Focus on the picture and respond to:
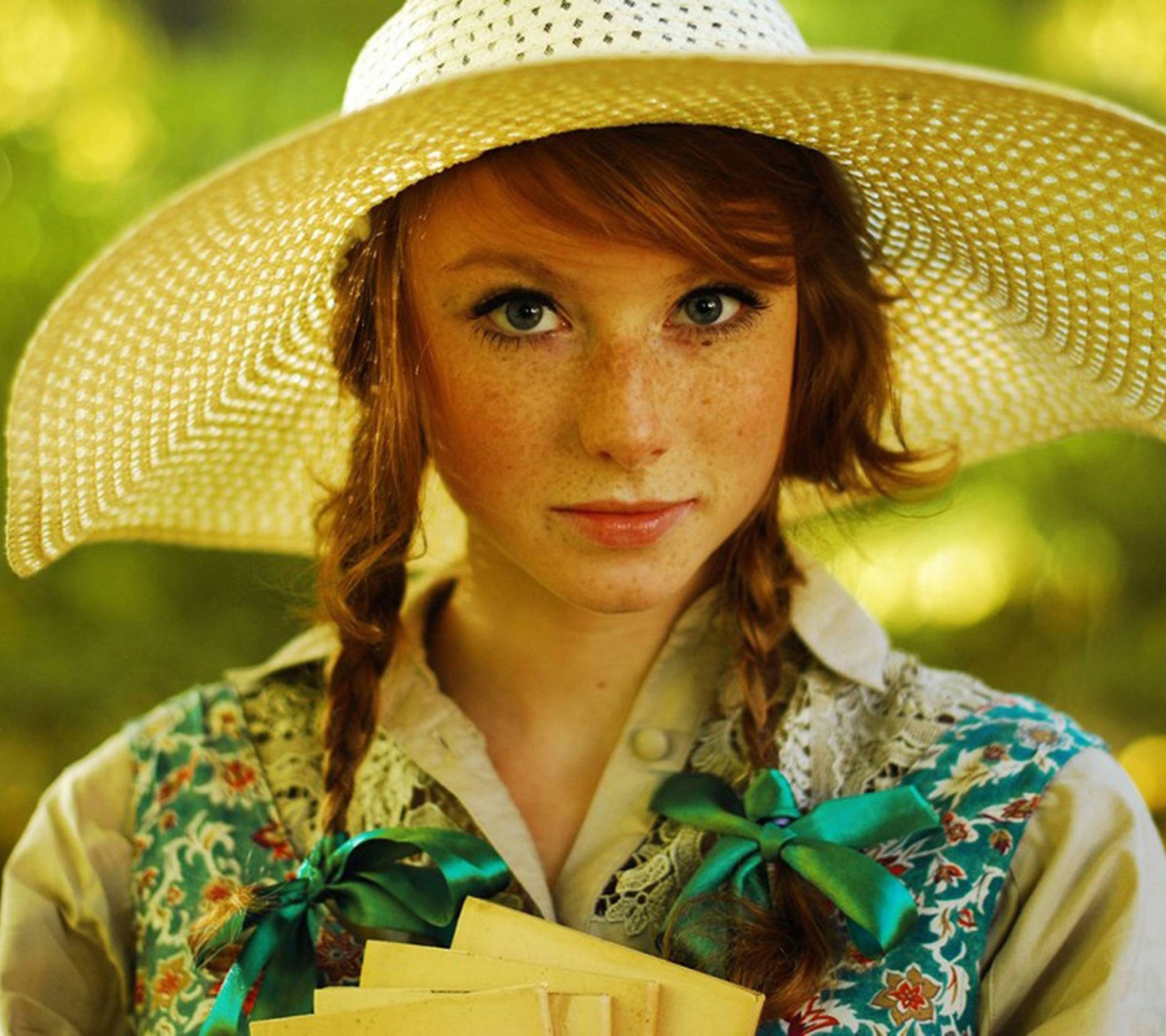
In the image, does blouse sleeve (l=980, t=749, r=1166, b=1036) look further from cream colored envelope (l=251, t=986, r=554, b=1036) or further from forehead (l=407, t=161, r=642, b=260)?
forehead (l=407, t=161, r=642, b=260)

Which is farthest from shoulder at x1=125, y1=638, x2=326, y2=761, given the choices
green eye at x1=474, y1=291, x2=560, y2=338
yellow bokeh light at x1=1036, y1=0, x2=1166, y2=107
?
yellow bokeh light at x1=1036, y1=0, x2=1166, y2=107

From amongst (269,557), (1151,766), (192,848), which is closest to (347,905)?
A: (192,848)

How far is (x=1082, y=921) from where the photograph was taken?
42.1 inches

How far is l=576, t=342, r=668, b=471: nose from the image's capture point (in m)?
0.99

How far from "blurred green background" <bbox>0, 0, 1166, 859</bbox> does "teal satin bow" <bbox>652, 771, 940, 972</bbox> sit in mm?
1150

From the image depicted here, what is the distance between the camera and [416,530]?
1206 millimetres

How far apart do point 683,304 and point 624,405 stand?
92 millimetres

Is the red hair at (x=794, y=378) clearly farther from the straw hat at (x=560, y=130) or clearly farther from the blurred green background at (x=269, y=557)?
the blurred green background at (x=269, y=557)

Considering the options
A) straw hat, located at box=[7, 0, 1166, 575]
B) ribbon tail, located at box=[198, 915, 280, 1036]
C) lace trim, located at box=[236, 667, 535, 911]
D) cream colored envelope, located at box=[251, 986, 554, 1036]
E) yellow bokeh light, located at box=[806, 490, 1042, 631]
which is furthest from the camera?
yellow bokeh light, located at box=[806, 490, 1042, 631]

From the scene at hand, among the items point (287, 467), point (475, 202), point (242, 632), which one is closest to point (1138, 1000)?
point (475, 202)

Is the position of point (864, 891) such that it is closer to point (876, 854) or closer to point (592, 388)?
point (876, 854)

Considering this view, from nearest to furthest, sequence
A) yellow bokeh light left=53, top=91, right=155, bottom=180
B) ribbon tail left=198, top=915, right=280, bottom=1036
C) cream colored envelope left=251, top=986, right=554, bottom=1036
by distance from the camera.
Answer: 1. cream colored envelope left=251, top=986, right=554, bottom=1036
2. ribbon tail left=198, top=915, right=280, bottom=1036
3. yellow bokeh light left=53, top=91, right=155, bottom=180

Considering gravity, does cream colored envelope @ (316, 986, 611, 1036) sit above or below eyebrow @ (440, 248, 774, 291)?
below

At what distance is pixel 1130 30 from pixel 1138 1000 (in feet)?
6.13
